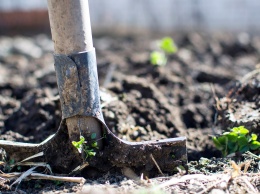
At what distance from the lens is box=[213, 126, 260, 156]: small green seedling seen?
6.65ft

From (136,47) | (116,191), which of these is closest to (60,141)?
(116,191)

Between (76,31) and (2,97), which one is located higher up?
(76,31)

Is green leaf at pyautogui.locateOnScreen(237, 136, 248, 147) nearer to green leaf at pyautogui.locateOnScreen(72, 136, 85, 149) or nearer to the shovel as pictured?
the shovel

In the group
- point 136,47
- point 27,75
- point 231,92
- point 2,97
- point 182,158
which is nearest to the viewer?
point 182,158

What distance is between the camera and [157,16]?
23.9 ft

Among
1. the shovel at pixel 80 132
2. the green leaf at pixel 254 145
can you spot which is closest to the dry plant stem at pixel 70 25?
the shovel at pixel 80 132

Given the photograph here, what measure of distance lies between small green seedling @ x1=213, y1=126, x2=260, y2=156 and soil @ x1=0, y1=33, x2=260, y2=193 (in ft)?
0.20

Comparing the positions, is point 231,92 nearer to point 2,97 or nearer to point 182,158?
point 182,158

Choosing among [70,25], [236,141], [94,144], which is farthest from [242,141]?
[70,25]

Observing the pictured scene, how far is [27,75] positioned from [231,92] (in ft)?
7.26

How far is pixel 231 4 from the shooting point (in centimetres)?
713

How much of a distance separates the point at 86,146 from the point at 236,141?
0.67m

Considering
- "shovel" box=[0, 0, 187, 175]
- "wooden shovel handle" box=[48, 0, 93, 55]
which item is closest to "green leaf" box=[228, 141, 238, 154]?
"shovel" box=[0, 0, 187, 175]

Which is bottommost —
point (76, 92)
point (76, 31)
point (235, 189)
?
point (235, 189)
